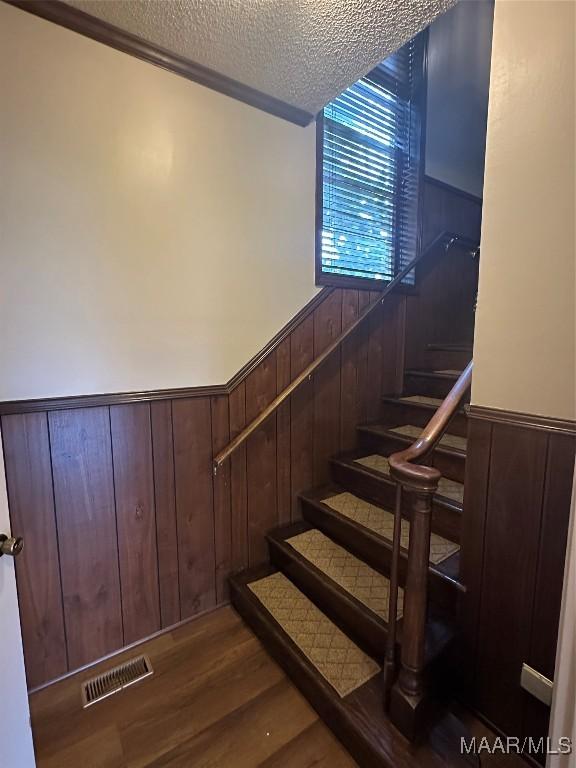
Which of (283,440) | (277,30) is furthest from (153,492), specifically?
(277,30)

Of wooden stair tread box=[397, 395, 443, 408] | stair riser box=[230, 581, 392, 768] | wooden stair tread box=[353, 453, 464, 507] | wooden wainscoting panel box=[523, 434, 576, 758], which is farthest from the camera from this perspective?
wooden stair tread box=[397, 395, 443, 408]

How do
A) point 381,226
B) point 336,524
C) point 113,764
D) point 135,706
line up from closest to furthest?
point 113,764, point 135,706, point 336,524, point 381,226

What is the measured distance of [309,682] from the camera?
134 centimetres

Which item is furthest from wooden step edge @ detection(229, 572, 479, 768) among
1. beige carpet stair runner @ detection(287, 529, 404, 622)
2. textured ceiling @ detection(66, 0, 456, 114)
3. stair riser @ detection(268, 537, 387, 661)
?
textured ceiling @ detection(66, 0, 456, 114)

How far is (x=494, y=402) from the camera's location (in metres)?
1.18

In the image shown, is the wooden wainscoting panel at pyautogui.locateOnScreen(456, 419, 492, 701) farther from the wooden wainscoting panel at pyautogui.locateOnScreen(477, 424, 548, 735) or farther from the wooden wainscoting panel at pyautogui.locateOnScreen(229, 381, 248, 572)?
the wooden wainscoting panel at pyautogui.locateOnScreen(229, 381, 248, 572)

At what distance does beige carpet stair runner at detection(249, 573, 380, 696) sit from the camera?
4.35 ft

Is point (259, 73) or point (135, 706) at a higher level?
point (259, 73)

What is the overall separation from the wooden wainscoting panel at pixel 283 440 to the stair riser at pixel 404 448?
572mm

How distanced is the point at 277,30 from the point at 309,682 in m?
2.50

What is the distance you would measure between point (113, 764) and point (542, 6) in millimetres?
2604

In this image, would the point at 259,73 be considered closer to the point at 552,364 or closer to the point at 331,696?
the point at 552,364

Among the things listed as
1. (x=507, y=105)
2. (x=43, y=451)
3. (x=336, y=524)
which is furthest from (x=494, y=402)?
(x=43, y=451)

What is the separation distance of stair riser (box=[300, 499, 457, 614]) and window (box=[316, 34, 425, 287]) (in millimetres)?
1331
